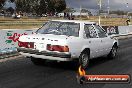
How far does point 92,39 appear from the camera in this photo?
37.1ft

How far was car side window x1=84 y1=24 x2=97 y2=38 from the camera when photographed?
11.2m

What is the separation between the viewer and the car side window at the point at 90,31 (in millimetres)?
11172

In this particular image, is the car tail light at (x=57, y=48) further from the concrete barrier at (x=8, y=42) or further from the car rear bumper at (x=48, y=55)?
the concrete barrier at (x=8, y=42)

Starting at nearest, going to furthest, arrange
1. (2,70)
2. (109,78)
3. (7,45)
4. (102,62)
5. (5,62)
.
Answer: (109,78) < (2,70) < (5,62) < (102,62) < (7,45)

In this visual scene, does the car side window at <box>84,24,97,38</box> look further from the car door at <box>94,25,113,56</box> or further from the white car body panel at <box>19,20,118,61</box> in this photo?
the car door at <box>94,25,113,56</box>

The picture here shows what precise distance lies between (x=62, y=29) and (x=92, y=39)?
1.10 metres

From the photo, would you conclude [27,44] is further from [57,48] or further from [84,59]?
[84,59]

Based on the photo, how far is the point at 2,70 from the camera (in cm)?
1023

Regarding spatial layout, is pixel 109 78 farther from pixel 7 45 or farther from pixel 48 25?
pixel 7 45

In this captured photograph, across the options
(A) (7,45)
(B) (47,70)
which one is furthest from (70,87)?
(A) (7,45)

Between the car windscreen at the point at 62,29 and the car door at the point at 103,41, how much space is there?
4.07ft

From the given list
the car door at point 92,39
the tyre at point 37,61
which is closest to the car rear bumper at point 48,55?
the tyre at point 37,61

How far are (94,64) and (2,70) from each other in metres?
3.76

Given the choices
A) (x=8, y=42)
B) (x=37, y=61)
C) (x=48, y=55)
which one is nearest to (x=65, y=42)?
(x=48, y=55)
